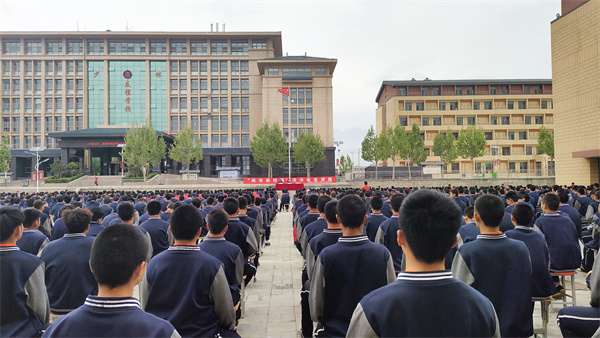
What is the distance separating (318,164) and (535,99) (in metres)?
38.9

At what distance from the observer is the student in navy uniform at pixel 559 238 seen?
6312mm

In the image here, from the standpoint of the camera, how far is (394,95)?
2682 inches

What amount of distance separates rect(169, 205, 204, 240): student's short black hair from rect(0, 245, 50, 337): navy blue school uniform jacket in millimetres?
1344

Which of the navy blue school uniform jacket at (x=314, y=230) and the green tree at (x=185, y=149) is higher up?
the green tree at (x=185, y=149)

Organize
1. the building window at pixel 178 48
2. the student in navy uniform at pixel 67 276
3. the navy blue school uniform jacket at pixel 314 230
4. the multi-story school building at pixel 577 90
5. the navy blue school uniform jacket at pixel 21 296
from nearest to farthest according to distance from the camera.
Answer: the navy blue school uniform jacket at pixel 21 296
the student in navy uniform at pixel 67 276
the navy blue school uniform jacket at pixel 314 230
the multi-story school building at pixel 577 90
the building window at pixel 178 48

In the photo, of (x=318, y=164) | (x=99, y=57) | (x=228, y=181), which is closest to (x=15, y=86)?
(x=99, y=57)

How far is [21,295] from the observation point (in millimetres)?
3670

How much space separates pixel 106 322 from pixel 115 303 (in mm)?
97

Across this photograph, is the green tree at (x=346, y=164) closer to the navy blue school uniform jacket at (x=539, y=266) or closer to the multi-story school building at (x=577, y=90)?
the multi-story school building at (x=577, y=90)

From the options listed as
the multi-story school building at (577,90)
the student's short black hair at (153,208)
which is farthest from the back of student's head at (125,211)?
the multi-story school building at (577,90)

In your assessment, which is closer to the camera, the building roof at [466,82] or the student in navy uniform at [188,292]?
the student in navy uniform at [188,292]

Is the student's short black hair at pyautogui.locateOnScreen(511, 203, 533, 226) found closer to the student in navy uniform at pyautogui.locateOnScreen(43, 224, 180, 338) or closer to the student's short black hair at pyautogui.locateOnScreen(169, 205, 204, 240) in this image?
the student's short black hair at pyautogui.locateOnScreen(169, 205, 204, 240)

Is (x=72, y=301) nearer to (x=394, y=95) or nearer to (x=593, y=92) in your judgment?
(x=593, y=92)

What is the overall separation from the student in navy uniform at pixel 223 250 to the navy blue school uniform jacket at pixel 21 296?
1.69m
